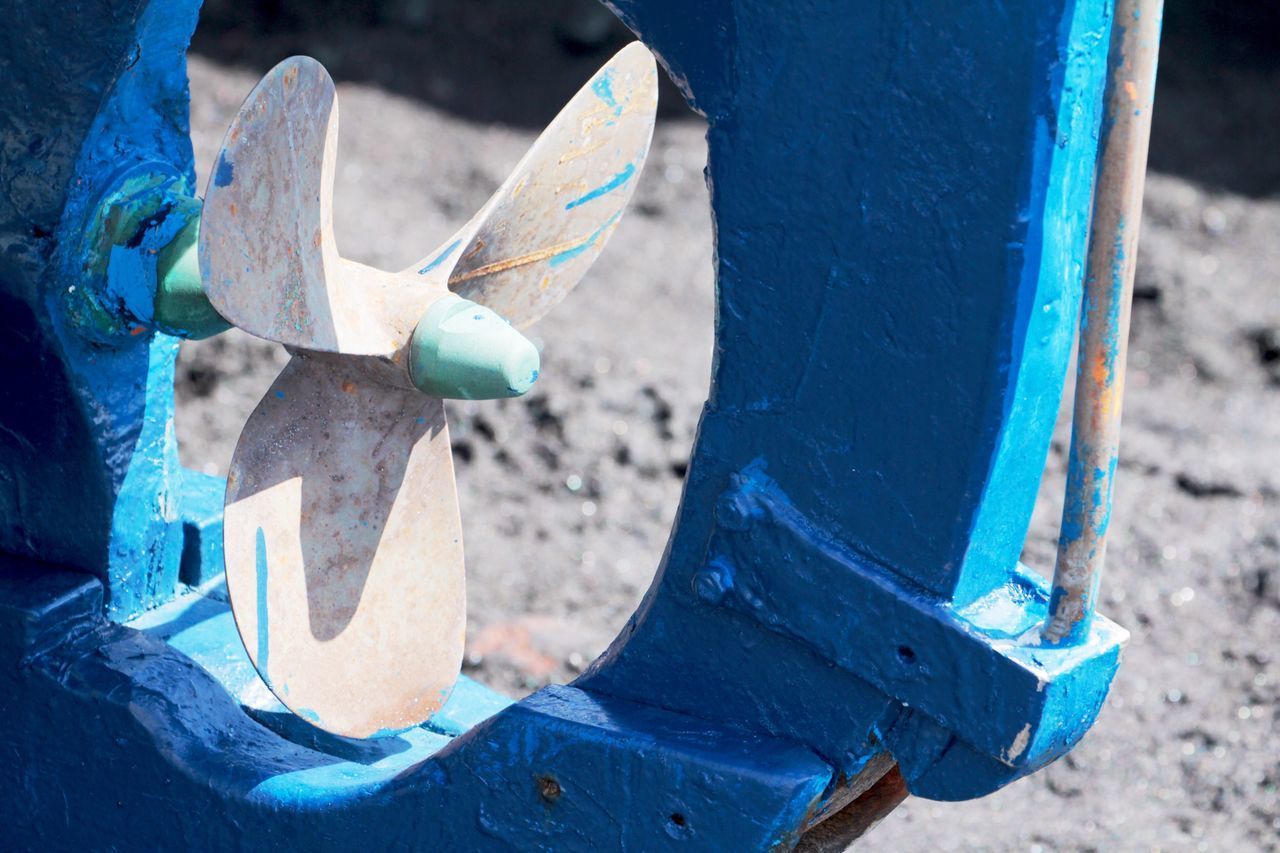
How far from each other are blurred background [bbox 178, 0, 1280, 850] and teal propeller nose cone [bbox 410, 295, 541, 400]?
1.54 metres

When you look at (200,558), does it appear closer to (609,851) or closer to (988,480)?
(609,851)

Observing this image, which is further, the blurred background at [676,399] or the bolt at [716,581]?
the blurred background at [676,399]

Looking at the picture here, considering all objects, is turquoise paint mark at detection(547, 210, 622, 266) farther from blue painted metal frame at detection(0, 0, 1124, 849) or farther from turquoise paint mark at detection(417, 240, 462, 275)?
blue painted metal frame at detection(0, 0, 1124, 849)

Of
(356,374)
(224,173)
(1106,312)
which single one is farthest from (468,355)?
(1106,312)

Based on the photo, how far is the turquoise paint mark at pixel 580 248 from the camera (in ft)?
7.80

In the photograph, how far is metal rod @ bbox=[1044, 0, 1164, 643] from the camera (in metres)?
1.43

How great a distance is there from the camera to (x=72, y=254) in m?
2.11

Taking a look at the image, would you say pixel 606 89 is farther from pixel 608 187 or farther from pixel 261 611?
pixel 261 611

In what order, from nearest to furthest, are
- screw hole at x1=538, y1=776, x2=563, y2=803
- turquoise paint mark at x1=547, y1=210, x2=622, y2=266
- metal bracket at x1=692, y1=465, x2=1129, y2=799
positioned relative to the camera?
1. metal bracket at x1=692, y1=465, x2=1129, y2=799
2. screw hole at x1=538, y1=776, x2=563, y2=803
3. turquoise paint mark at x1=547, y1=210, x2=622, y2=266

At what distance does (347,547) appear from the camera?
211 centimetres

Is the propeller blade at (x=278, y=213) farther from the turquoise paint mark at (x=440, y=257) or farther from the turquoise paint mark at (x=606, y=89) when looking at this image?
the turquoise paint mark at (x=606, y=89)

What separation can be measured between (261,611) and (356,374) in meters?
0.34

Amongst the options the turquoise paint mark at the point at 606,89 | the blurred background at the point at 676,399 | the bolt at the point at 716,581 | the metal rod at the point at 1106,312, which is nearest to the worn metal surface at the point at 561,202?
the turquoise paint mark at the point at 606,89

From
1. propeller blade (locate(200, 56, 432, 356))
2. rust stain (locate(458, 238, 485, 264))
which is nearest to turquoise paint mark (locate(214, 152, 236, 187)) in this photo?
propeller blade (locate(200, 56, 432, 356))
